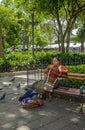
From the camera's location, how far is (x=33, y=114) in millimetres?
6988

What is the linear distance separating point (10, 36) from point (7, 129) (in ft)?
93.6

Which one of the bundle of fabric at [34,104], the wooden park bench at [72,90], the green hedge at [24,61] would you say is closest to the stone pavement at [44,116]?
the bundle of fabric at [34,104]

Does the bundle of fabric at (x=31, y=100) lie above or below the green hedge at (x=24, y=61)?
below

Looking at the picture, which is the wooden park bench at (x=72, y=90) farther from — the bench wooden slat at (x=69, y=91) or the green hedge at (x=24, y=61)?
the green hedge at (x=24, y=61)

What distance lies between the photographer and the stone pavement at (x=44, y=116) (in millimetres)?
6090

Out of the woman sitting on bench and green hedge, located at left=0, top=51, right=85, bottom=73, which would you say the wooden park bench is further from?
green hedge, located at left=0, top=51, right=85, bottom=73

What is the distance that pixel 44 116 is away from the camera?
6.82m

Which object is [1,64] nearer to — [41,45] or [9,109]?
[9,109]

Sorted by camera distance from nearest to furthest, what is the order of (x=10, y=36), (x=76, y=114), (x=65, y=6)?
1. (x=76, y=114)
2. (x=65, y=6)
3. (x=10, y=36)

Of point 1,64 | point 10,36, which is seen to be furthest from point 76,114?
point 10,36

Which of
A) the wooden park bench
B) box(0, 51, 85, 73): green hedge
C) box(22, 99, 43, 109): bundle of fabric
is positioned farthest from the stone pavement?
box(0, 51, 85, 73): green hedge

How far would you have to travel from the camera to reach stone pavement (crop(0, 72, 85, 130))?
6.09 m

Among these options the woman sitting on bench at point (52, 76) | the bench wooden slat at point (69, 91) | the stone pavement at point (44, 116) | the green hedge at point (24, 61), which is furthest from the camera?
the green hedge at point (24, 61)

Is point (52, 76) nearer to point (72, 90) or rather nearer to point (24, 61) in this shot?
point (72, 90)
